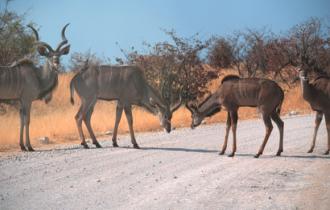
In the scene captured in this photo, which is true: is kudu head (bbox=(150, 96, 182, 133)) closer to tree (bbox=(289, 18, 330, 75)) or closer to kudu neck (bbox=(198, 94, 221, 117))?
kudu neck (bbox=(198, 94, 221, 117))

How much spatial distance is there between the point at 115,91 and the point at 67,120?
413 centimetres

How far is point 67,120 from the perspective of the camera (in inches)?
648

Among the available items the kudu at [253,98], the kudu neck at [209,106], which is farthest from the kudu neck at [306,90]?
the kudu neck at [209,106]

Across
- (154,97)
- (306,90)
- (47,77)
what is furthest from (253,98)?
(47,77)

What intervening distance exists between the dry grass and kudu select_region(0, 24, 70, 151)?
1.07 meters

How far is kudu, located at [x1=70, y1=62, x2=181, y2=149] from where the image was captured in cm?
1257

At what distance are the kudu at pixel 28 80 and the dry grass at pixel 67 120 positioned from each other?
107 cm

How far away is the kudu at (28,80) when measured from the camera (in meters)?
12.4

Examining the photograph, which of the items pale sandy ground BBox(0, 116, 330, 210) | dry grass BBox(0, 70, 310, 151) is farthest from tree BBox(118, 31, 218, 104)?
pale sandy ground BBox(0, 116, 330, 210)

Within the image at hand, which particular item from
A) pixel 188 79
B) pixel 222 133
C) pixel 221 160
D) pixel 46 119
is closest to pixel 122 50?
pixel 188 79

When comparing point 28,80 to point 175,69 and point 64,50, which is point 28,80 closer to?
point 64,50

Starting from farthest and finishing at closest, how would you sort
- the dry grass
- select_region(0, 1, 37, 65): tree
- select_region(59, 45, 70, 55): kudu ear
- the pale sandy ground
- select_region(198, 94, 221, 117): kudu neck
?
select_region(0, 1, 37, 65): tree, the dry grass, select_region(59, 45, 70, 55): kudu ear, select_region(198, 94, 221, 117): kudu neck, the pale sandy ground

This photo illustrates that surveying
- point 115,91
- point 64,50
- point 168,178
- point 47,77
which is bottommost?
point 168,178

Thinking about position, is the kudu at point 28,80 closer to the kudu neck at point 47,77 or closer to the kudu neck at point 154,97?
the kudu neck at point 47,77
